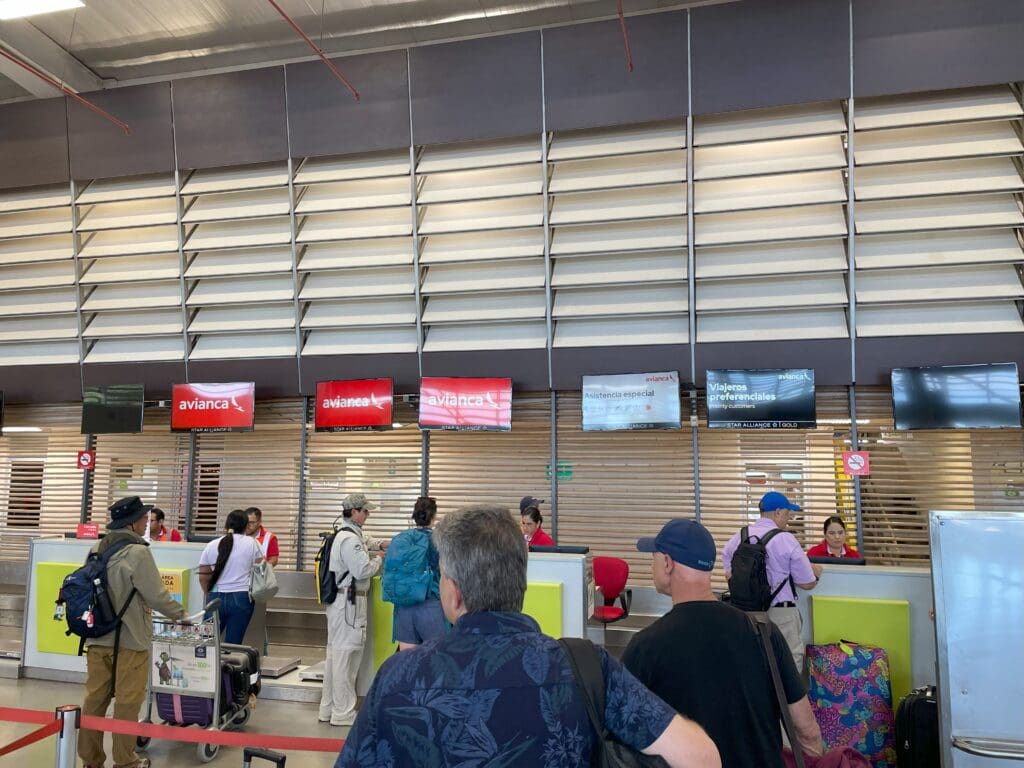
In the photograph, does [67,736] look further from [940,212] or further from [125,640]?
[940,212]

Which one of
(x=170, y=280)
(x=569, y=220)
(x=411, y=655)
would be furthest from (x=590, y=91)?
(x=411, y=655)

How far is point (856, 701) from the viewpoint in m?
4.38

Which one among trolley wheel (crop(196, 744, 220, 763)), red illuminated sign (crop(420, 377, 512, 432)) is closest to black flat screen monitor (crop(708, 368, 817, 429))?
red illuminated sign (crop(420, 377, 512, 432))

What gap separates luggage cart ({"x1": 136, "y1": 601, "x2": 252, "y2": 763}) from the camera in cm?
490

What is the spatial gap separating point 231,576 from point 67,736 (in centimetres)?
290

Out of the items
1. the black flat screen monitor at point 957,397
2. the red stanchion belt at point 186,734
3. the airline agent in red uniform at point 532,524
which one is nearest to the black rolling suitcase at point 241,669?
the red stanchion belt at point 186,734

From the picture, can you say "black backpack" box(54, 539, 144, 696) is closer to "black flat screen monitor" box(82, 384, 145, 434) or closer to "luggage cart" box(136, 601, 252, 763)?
"luggage cart" box(136, 601, 252, 763)

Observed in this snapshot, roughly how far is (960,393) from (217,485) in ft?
27.1

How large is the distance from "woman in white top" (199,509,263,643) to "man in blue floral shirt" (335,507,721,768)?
16.3 feet

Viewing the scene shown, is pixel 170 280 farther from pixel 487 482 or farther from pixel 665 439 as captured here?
pixel 665 439

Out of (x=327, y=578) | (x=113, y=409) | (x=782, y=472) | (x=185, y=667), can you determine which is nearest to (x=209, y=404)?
(x=113, y=409)

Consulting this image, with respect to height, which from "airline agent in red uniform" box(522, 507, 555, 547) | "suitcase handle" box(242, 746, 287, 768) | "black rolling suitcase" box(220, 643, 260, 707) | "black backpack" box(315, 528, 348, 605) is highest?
"airline agent in red uniform" box(522, 507, 555, 547)

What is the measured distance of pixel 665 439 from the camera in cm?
793

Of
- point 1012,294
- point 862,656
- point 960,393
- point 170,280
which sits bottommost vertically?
point 862,656
